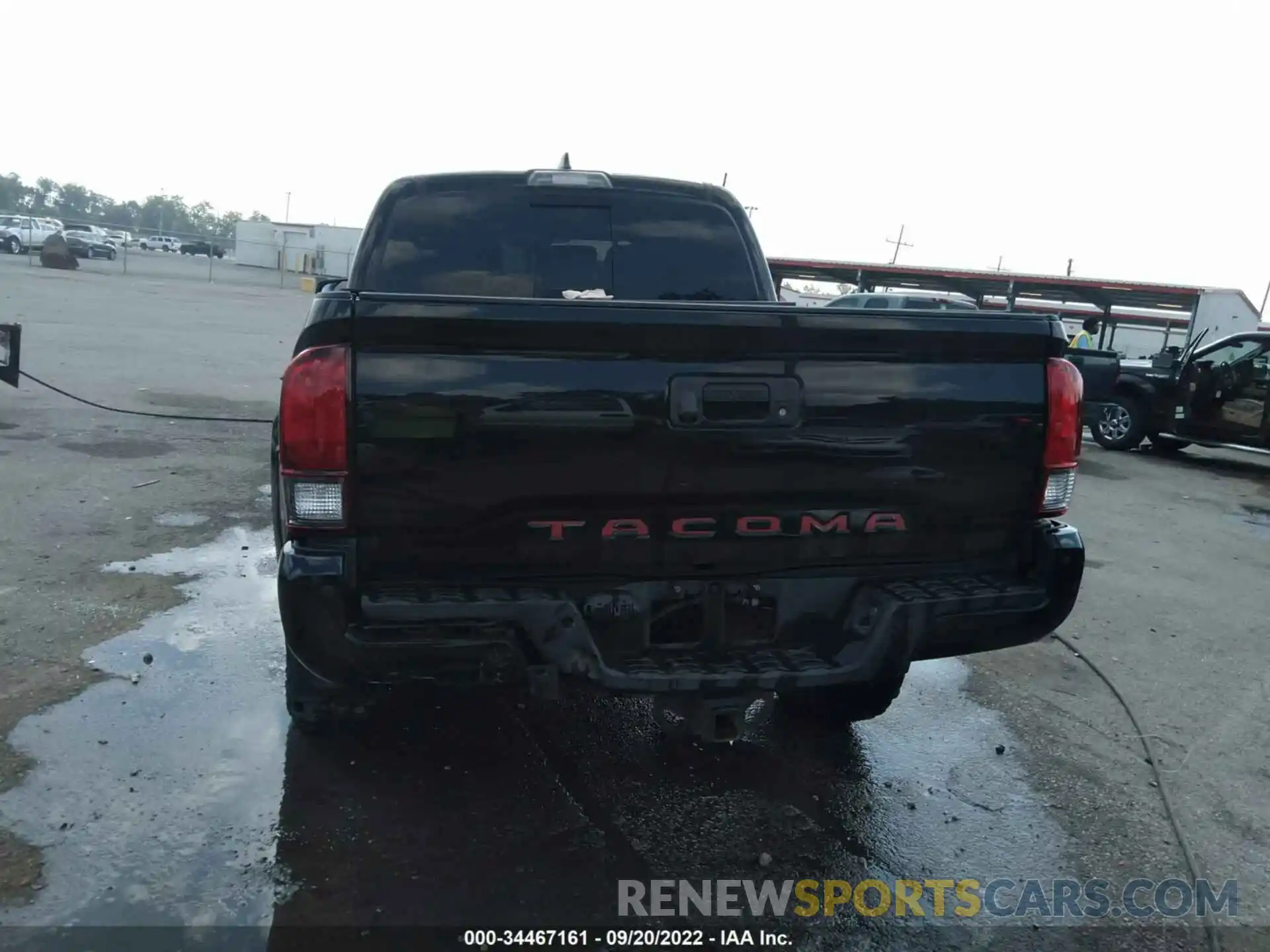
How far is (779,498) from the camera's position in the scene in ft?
9.78

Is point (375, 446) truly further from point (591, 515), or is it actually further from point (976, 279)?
point (976, 279)

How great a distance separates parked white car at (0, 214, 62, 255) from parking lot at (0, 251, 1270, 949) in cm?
4602

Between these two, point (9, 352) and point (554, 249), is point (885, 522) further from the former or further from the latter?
point (9, 352)

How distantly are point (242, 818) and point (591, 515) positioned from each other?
5.17 ft

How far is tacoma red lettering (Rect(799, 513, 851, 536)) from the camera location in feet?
9.92

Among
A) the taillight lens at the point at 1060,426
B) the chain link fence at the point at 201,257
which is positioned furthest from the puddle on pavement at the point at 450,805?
the chain link fence at the point at 201,257

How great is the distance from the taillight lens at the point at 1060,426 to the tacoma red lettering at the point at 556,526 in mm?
1535

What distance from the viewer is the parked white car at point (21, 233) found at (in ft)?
144

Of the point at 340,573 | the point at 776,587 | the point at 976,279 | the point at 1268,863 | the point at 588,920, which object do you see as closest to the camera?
the point at 340,573

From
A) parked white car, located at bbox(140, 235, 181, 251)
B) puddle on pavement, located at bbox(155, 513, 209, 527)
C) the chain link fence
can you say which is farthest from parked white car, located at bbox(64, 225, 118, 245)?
puddle on pavement, located at bbox(155, 513, 209, 527)

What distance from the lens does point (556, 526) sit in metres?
2.84

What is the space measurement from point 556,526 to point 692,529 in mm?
412

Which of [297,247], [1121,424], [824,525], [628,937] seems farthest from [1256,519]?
[297,247]

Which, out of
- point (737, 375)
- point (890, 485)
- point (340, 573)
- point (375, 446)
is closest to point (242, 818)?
point (340, 573)
